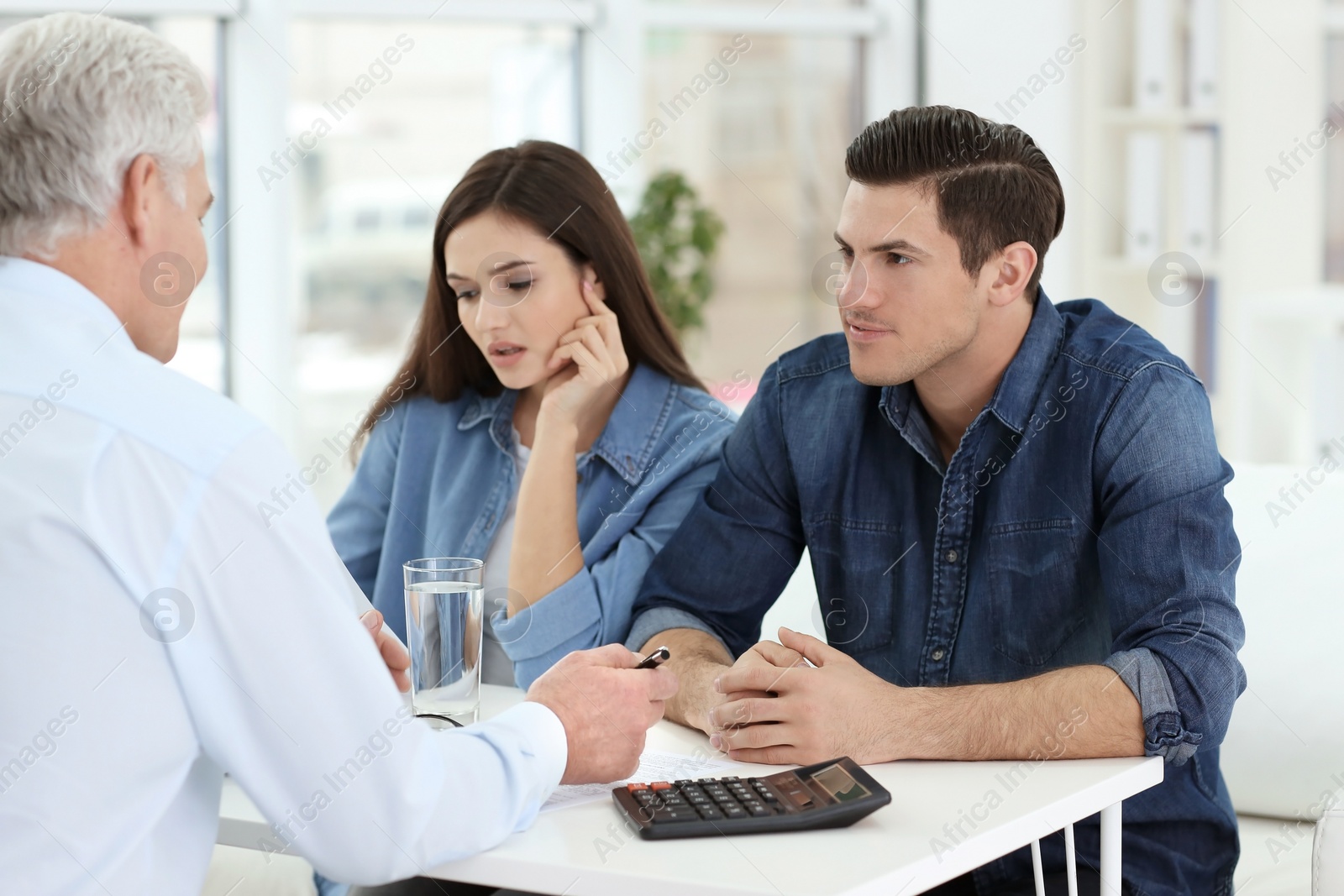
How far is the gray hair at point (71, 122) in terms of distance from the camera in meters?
1.04

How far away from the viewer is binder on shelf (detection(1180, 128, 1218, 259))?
4.19 metres

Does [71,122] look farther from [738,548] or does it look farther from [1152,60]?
[1152,60]

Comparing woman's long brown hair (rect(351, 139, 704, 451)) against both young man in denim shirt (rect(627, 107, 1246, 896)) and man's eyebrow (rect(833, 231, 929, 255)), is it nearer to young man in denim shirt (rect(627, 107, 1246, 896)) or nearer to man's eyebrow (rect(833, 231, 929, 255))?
young man in denim shirt (rect(627, 107, 1246, 896))

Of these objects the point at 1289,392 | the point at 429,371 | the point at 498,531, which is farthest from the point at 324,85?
the point at 1289,392

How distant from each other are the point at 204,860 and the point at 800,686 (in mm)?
594

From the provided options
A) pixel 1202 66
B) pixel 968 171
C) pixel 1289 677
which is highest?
pixel 1202 66

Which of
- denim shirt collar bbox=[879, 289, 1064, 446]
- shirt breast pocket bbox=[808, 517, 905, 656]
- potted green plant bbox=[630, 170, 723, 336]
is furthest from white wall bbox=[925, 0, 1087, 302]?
shirt breast pocket bbox=[808, 517, 905, 656]

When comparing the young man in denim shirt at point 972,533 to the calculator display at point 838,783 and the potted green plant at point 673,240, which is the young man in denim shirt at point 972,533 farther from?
the potted green plant at point 673,240

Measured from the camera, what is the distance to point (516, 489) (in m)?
2.11

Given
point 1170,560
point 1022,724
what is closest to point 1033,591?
point 1170,560

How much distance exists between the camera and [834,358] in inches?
74.4

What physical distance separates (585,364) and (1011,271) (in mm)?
654

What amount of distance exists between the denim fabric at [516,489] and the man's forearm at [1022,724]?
0.63m

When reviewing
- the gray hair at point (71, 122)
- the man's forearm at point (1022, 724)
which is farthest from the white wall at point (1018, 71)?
the gray hair at point (71, 122)
